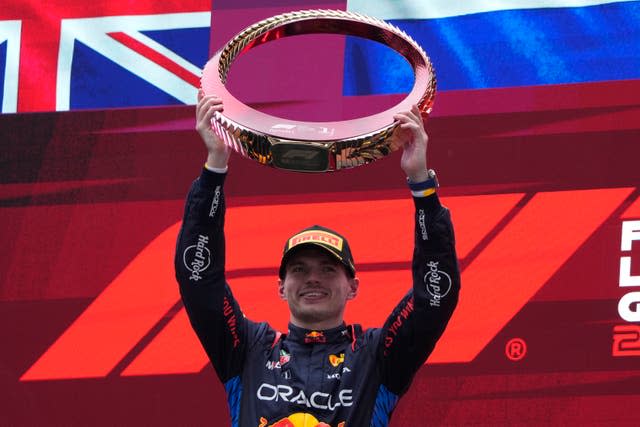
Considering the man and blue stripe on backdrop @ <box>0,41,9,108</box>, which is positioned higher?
blue stripe on backdrop @ <box>0,41,9,108</box>

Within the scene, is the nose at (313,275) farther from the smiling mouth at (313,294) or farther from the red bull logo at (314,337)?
the red bull logo at (314,337)

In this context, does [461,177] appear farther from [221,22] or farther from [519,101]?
[221,22]

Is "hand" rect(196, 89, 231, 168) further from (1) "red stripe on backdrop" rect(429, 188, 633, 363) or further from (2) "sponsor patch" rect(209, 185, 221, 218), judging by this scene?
(1) "red stripe on backdrop" rect(429, 188, 633, 363)

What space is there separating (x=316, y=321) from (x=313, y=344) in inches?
2.2

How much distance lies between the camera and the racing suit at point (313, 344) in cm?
264

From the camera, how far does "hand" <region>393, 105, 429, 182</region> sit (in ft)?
8.68

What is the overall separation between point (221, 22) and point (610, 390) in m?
1.83

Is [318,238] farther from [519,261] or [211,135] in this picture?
[519,261]

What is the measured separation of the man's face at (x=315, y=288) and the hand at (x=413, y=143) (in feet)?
1.05

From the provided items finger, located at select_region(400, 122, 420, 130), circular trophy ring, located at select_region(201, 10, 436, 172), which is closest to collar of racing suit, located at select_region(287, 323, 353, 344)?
circular trophy ring, located at select_region(201, 10, 436, 172)

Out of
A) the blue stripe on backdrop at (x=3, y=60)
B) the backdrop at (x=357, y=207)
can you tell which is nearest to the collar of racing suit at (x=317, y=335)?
the backdrop at (x=357, y=207)

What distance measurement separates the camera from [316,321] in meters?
2.77

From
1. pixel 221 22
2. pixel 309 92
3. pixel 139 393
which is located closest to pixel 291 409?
pixel 139 393

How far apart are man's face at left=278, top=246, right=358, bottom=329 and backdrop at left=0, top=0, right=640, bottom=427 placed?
90cm
